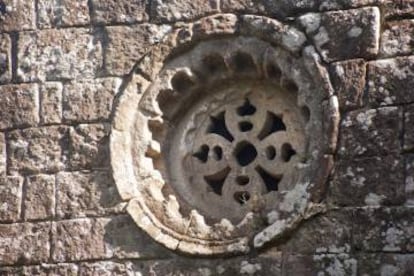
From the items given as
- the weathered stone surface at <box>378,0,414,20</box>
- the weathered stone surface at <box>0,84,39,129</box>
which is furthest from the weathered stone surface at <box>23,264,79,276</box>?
the weathered stone surface at <box>378,0,414,20</box>

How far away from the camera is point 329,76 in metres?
9.13

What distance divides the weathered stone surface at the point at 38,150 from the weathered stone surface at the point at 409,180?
6.96ft

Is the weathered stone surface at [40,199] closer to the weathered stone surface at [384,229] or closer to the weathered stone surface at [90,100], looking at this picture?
the weathered stone surface at [90,100]

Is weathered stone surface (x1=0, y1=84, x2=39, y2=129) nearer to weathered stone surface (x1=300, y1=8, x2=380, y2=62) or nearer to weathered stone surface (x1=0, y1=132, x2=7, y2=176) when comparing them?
weathered stone surface (x1=0, y1=132, x2=7, y2=176)

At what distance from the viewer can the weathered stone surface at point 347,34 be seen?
9.14 metres

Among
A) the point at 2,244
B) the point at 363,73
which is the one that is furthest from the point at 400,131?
the point at 2,244

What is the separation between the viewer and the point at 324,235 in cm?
888

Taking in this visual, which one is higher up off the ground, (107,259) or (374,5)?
(374,5)

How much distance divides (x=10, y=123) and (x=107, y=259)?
3.66ft

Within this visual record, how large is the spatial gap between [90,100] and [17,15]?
0.79 m

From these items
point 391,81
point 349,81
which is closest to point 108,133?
point 349,81

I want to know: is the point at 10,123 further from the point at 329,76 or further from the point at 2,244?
the point at 329,76

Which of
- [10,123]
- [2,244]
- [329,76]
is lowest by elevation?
[2,244]

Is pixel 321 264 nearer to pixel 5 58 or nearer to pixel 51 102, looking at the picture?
pixel 51 102
